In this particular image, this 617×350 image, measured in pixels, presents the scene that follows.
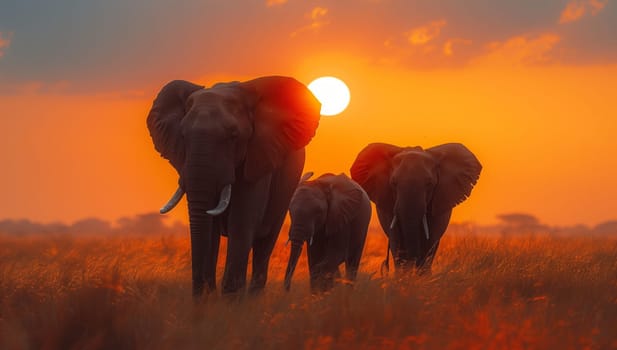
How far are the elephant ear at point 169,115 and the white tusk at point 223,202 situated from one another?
0.85 m

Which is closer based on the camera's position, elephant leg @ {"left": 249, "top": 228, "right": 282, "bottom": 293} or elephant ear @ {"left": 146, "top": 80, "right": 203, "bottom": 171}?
elephant ear @ {"left": 146, "top": 80, "right": 203, "bottom": 171}

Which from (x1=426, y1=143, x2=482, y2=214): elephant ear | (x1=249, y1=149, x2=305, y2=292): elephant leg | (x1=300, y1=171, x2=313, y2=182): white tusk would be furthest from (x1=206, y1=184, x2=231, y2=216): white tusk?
(x1=300, y1=171, x2=313, y2=182): white tusk

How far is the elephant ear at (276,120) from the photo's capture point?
1050 centimetres

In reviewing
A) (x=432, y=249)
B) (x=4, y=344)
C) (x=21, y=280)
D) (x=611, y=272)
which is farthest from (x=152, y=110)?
(x=611, y=272)

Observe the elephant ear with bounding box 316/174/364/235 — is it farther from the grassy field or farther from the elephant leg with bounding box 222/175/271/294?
the grassy field

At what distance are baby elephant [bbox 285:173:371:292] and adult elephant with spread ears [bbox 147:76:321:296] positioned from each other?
213cm

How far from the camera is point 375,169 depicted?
15.6 meters

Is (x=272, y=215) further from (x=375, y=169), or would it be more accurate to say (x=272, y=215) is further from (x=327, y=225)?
(x=375, y=169)

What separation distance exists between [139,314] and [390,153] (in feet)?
27.0

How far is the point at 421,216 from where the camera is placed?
14109 mm

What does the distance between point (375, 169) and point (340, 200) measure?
1.32m

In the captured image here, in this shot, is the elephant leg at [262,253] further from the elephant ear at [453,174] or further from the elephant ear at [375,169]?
the elephant ear at [375,169]

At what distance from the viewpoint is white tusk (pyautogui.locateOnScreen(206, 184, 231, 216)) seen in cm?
986

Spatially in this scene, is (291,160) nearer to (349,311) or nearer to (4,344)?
(349,311)
